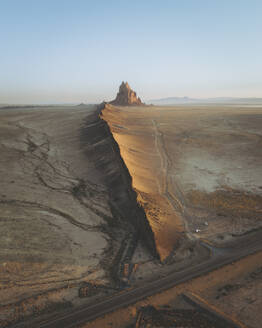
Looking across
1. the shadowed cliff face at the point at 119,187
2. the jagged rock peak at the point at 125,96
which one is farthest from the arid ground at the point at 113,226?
the jagged rock peak at the point at 125,96

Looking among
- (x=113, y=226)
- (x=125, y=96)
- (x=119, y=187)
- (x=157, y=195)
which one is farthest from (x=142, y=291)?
(x=125, y=96)

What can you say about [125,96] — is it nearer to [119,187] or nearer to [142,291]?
[119,187]

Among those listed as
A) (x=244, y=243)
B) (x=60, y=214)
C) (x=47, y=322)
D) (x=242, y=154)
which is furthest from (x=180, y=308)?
(x=242, y=154)

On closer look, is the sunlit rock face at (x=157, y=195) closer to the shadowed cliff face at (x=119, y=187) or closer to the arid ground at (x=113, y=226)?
the arid ground at (x=113, y=226)

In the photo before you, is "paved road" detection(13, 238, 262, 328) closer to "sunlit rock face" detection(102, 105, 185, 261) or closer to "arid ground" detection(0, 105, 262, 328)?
"arid ground" detection(0, 105, 262, 328)

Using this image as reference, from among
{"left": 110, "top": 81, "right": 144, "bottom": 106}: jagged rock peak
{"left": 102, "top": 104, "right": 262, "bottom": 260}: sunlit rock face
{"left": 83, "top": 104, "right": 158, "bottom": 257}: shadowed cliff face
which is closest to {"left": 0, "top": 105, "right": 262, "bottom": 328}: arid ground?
{"left": 102, "top": 104, "right": 262, "bottom": 260}: sunlit rock face

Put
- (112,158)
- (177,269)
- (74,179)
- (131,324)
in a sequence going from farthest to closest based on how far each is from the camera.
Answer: (112,158)
(74,179)
(177,269)
(131,324)

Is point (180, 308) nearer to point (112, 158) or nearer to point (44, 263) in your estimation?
point (44, 263)
